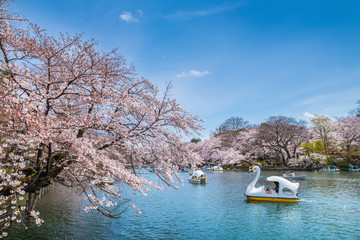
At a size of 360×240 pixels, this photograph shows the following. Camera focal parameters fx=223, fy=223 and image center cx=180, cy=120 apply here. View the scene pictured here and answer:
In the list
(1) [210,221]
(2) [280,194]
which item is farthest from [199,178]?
(1) [210,221]

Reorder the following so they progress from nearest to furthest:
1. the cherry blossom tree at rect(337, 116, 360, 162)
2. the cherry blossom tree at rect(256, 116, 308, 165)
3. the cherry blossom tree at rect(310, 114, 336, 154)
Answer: the cherry blossom tree at rect(337, 116, 360, 162) < the cherry blossom tree at rect(256, 116, 308, 165) < the cherry blossom tree at rect(310, 114, 336, 154)

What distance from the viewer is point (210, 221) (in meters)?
10.7

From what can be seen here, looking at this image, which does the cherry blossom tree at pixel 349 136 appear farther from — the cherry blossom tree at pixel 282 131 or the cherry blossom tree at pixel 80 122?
the cherry blossom tree at pixel 80 122

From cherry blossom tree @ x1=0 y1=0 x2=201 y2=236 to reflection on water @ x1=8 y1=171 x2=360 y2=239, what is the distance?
377cm

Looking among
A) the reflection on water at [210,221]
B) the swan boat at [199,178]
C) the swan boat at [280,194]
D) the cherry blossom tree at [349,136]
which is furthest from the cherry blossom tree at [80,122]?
the cherry blossom tree at [349,136]

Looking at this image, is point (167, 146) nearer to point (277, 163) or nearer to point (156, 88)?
point (156, 88)

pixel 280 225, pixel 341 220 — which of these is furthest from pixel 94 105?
pixel 341 220

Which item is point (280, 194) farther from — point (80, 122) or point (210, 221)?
point (80, 122)

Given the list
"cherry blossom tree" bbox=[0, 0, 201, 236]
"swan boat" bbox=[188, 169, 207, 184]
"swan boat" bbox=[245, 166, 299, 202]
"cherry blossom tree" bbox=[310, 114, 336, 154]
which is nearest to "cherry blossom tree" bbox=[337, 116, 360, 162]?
"cherry blossom tree" bbox=[310, 114, 336, 154]

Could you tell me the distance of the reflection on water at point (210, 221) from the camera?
349 inches

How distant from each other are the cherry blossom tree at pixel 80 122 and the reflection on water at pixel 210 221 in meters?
3.77

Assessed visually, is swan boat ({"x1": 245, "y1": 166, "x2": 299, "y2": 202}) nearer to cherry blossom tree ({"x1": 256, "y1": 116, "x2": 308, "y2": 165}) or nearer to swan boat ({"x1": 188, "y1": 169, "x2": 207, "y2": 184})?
swan boat ({"x1": 188, "y1": 169, "x2": 207, "y2": 184})

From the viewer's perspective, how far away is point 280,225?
10047 mm

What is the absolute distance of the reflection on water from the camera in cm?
887
